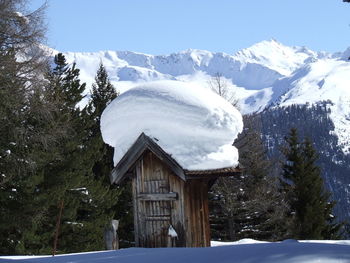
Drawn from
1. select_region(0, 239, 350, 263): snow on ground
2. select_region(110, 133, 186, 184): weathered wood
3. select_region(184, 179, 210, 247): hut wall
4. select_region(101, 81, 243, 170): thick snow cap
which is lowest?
select_region(0, 239, 350, 263): snow on ground

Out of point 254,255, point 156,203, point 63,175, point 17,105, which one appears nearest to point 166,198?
point 156,203

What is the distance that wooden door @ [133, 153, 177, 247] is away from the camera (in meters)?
7.81

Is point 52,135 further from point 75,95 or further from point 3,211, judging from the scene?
point 75,95

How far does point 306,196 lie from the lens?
27.1 meters

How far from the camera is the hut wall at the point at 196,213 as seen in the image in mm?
7824

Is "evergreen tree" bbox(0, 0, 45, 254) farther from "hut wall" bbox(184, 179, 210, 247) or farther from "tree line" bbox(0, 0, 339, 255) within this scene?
"hut wall" bbox(184, 179, 210, 247)

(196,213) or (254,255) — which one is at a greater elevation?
(196,213)

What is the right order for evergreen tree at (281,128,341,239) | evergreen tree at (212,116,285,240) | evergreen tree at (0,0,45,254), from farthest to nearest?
evergreen tree at (281,128,341,239) → evergreen tree at (212,116,285,240) → evergreen tree at (0,0,45,254)

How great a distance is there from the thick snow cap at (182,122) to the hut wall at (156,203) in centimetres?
38

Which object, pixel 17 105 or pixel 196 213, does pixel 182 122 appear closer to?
pixel 196 213

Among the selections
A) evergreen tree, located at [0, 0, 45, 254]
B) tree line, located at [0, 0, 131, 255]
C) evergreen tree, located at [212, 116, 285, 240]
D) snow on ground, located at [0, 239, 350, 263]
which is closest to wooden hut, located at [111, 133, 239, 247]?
snow on ground, located at [0, 239, 350, 263]

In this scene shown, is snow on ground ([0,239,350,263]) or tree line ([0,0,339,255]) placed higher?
tree line ([0,0,339,255])

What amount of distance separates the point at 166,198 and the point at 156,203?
247mm

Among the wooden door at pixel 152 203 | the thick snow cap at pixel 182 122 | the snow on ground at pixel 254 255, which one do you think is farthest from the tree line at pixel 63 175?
the snow on ground at pixel 254 255
